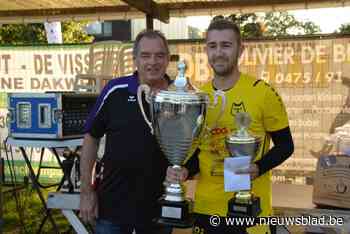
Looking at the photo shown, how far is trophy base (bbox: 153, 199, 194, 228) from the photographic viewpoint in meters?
1.89

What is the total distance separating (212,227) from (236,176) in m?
0.29

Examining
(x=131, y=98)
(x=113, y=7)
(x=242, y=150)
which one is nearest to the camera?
(x=242, y=150)

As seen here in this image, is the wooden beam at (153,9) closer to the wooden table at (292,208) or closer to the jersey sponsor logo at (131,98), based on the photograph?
the wooden table at (292,208)

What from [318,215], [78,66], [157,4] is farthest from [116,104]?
[78,66]

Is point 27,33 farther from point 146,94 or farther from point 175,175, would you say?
point 175,175

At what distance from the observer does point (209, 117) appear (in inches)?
77.0

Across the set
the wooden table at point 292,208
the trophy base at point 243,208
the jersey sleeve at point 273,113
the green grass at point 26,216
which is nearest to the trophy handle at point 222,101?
the jersey sleeve at point 273,113

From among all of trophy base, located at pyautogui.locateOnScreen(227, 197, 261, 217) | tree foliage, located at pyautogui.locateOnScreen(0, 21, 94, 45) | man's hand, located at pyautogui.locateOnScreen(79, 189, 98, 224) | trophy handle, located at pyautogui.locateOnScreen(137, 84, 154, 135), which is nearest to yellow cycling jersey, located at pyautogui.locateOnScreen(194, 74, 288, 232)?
trophy base, located at pyautogui.locateOnScreen(227, 197, 261, 217)

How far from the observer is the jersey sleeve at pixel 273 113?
6.28 ft

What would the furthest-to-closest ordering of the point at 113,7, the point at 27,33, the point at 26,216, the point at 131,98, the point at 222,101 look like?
the point at 27,33 → the point at 113,7 → the point at 26,216 → the point at 131,98 → the point at 222,101

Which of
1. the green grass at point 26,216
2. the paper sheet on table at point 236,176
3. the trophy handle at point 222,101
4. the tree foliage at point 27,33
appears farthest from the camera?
the tree foliage at point 27,33

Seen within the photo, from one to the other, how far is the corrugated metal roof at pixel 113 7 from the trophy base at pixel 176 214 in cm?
375

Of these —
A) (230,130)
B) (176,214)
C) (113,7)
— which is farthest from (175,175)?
(113,7)

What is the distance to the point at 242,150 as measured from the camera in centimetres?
180
